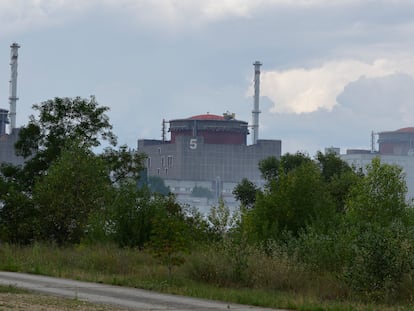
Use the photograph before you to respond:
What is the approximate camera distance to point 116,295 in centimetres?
2109

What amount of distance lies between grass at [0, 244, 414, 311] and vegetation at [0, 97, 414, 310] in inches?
1.4

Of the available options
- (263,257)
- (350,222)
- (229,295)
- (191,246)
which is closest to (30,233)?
(191,246)

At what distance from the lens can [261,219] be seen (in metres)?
34.9

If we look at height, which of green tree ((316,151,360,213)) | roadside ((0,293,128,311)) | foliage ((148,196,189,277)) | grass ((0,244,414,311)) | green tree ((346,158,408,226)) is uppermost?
green tree ((316,151,360,213))

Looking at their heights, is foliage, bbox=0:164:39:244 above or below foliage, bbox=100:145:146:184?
below

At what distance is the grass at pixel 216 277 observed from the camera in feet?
66.3

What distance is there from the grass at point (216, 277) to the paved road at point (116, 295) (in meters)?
0.63

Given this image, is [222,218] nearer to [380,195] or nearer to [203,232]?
[203,232]

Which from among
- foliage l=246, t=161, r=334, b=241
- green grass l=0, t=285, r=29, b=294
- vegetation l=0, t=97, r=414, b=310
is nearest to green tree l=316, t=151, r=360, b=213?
vegetation l=0, t=97, r=414, b=310

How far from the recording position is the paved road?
62.5 feet

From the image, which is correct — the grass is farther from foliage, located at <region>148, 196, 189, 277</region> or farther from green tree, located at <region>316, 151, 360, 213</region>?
green tree, located at <region>316, 151, 360, 213</region>

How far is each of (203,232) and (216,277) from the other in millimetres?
15192

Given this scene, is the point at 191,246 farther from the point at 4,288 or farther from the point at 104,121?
the point at 104,121

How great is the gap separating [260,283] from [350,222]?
7460 mm
